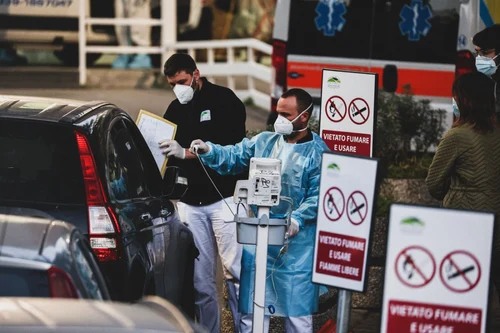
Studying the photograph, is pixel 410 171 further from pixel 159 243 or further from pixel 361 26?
pixel 159 243

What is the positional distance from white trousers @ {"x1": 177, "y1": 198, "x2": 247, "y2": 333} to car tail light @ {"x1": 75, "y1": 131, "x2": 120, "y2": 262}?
2098mm

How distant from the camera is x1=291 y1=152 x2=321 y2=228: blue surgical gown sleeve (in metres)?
6.71

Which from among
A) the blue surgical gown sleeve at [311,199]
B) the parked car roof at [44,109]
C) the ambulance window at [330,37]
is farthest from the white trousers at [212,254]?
the ambulance window at [330,37]

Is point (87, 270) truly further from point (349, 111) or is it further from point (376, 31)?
point (376, 31)

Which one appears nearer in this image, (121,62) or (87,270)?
(87,270)

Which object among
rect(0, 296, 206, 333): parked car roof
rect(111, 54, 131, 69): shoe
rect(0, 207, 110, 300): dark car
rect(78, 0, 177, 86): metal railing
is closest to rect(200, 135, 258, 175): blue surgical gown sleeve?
rect(0, 207, 110, 300): dark car

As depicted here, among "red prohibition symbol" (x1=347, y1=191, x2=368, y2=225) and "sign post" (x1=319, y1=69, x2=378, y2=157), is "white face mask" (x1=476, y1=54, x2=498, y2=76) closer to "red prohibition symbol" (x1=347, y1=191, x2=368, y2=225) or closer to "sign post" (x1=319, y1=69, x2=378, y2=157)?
"sign post" (x1=319, y1=69, x2=378, y2=157)

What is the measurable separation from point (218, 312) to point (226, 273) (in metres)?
0.26

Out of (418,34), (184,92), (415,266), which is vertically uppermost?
(418,34)

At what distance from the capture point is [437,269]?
5.26m

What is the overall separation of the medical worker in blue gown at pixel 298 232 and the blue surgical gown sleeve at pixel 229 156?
4.6 inches

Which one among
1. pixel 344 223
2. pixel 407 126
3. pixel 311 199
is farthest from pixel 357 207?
pixel 407 126

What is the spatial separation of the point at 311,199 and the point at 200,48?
49.8ft

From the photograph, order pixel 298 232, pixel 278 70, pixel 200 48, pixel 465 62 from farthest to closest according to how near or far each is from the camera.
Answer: pixel 200 48
pixel 278 70
pixel 465 62
pixel 298 232
